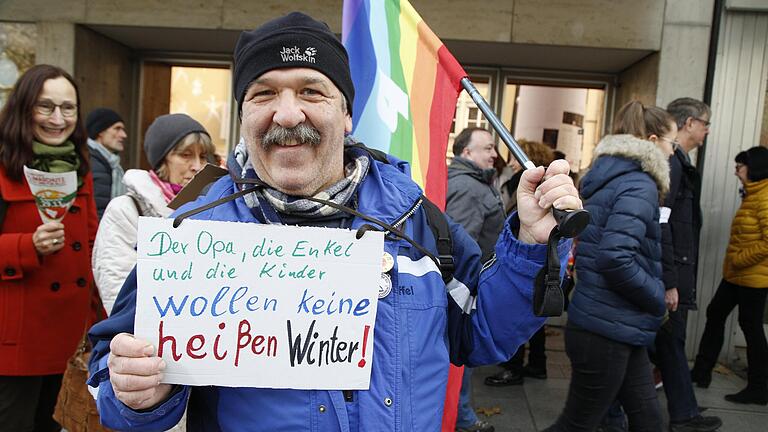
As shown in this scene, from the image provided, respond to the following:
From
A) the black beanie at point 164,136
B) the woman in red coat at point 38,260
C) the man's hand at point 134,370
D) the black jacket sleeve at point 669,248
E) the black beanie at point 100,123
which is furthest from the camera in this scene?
the black beanie at point 100,123

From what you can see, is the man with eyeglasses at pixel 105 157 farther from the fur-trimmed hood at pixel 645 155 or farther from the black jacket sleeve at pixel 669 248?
the black jacket sleeve at pixel 669 248

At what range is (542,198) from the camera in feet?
4.61

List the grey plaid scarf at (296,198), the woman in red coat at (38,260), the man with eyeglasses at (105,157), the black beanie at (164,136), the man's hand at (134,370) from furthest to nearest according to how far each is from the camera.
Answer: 1. the man with eyeglasses at (105,157)
2. the black beanie at (164,136)
3. the woman in red coat at (38,260)
4. the grey plaid scarf at (296,198)
5. the man's hand at (134,370)

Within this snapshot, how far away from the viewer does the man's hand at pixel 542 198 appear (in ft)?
4.52

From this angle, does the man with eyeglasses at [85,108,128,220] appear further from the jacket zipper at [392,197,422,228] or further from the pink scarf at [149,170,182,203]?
the jacket zipper at [392,197,422,228]

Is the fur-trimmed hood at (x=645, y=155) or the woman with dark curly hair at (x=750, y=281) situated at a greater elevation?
the fur-trimmed hood at (x=645, y=155)

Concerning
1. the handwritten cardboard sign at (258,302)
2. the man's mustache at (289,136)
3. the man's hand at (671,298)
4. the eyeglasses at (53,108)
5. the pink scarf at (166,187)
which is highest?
the eyeglasses at (53,108)

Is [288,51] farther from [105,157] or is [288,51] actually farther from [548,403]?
[548,403]

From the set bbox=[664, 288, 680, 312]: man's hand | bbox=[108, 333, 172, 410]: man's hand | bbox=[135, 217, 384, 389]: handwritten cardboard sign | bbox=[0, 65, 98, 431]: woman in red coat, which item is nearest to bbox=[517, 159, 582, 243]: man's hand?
bbox=[135, 217, 384, 389]: handwritten cardboard sign

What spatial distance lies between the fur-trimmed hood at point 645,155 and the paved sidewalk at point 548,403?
2.12 metres

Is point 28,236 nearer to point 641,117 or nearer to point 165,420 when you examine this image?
point 165,420

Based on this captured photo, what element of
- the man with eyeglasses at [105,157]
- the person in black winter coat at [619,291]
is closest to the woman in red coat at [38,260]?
the man with eyeglasses at [105,157]

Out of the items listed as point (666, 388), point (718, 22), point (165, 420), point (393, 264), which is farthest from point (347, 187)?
point (718, 22)

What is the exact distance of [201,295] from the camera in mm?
1355
